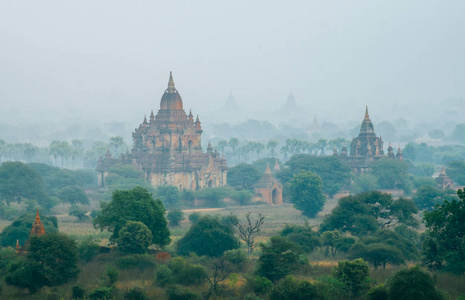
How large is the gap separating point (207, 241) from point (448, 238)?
622 inches

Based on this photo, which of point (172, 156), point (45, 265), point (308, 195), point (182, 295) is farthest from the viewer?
point (172, 156)

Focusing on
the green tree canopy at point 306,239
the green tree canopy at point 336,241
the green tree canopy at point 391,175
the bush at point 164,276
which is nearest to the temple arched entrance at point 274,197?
the green tree canopy at point 391,175

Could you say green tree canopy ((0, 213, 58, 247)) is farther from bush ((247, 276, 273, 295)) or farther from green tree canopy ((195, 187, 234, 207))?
green tree canopy ((195, 187, 234, 207))

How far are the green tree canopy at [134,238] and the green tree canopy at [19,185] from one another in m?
41.0

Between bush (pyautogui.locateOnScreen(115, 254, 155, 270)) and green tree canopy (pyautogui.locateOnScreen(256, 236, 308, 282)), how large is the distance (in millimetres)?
6947

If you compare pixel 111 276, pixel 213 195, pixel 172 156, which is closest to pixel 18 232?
pixel 111 276

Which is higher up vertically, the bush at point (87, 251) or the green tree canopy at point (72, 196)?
the green tree canopy at point (72, 196)

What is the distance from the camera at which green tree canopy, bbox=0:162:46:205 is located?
296 feet

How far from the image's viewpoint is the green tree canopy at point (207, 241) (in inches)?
2092

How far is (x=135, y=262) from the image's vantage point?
161 ft

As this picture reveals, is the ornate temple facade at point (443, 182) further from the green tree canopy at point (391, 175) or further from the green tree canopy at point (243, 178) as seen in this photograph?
the green tree canopy at point (243, 178)

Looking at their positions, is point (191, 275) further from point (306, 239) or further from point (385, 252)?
point (306, 239)

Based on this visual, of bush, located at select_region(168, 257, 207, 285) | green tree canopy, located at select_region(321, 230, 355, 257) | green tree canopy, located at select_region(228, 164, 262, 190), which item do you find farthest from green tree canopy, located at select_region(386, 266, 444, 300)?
green tree canopy, located at select_region(228, 164, 262, 190)

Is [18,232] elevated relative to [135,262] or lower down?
elevated
